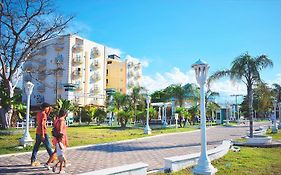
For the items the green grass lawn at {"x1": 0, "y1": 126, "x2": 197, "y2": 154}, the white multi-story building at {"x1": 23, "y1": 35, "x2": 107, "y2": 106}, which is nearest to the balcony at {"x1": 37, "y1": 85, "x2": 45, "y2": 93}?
the white multi-story building at {"x1": 23, "y1": 35, "x2": 107, "y2": 106}

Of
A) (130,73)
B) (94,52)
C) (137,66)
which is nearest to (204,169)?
(94,52)

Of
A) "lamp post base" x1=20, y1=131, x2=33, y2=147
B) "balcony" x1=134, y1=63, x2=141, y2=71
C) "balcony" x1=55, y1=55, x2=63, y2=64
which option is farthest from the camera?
"balcony" x1=134, y1=63, x2=141, y2=71

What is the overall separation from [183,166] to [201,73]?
2.70 meters

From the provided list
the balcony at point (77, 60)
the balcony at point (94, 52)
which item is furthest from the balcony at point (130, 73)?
the balcony at point (77, 60)

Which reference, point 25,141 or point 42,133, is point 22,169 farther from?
point 25,141

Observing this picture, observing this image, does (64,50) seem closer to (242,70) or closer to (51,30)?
(51,30)

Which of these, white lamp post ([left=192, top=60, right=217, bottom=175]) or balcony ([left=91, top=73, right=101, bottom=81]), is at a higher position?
balcony ([left=91, top=73, right=101, bottom=81])

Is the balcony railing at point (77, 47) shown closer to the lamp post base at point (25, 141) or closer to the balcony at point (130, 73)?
the balcony at point (130, 73)

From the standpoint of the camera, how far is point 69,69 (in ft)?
168

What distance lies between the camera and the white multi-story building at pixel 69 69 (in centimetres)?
5112

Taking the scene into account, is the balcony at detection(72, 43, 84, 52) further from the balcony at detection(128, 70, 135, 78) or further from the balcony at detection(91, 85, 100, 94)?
the balcony at detection(128, 70, 135, 78)

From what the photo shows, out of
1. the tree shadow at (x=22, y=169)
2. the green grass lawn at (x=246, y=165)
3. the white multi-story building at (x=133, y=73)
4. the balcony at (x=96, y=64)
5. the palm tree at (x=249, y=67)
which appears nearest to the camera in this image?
the tree shadow at (x=22, y=169)

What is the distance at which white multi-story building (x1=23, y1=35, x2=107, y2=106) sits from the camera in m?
51.1

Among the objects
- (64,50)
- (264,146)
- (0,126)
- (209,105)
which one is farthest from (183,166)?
(64,50)
